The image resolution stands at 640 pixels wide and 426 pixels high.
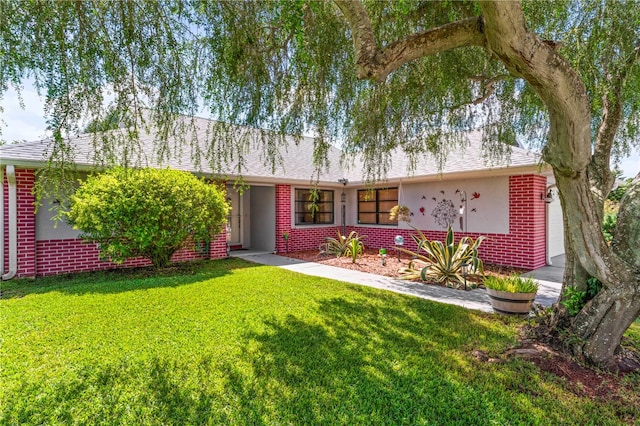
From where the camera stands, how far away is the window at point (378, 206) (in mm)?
12547

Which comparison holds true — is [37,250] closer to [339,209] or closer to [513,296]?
[339,209]

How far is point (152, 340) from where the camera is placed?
3.98 metres

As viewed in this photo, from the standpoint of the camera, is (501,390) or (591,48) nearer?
(501,390)

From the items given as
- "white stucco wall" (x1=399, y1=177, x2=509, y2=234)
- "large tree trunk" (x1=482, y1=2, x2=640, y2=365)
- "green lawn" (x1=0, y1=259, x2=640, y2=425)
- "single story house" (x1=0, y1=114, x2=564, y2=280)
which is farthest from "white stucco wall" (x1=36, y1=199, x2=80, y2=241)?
"white stucco wall" (x1=399, y1=177, x2=509, y2=234)

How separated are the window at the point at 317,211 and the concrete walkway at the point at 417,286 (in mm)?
3173

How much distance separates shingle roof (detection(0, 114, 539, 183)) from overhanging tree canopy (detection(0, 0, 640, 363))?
449 millimetres

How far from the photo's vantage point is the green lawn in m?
2.67

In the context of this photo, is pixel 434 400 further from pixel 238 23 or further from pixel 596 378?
pixel 238 23

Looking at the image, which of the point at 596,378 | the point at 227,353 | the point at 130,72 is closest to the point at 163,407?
the point at 227,353

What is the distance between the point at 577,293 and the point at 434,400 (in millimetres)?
2272

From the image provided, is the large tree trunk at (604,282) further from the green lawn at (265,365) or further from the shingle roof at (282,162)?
the shingle roof at (282,162)

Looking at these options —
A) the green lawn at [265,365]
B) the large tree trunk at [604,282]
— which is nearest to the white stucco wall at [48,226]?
the green lawn at [265,365]

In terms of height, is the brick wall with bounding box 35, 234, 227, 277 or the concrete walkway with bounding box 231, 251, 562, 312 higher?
the brick wall with bounding box 35, 234, 227, 277

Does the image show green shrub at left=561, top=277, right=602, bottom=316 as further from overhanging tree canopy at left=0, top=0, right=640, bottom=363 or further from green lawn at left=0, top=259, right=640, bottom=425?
green lawn at left=0, top=259, right=640, bottom=425
